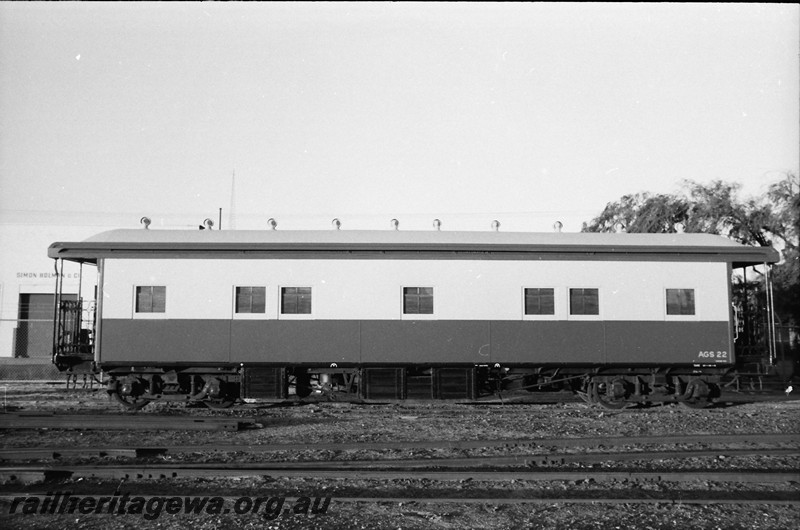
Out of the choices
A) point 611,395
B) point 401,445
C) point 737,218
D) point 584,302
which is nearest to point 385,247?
point 584,302

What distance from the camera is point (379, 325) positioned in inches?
487

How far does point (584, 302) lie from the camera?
1252 cm

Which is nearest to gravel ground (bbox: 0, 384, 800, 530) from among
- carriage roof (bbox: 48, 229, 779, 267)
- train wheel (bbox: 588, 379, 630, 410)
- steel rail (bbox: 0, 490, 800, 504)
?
steel rail (bbox: 0, 490, 800, 504)

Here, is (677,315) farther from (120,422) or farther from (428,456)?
(120,422)

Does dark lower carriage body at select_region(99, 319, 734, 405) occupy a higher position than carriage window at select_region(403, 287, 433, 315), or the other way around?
carriage window at select_region(403, 287, 433, 315)

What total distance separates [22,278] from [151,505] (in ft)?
86.6

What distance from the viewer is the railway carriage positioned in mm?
12352

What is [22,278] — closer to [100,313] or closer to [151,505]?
[100,313]

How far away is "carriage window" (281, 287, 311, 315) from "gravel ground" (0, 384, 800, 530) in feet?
7.05

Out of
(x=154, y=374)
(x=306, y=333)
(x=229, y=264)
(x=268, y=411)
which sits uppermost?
(x=229, y=264)

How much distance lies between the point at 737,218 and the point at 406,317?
20.1m

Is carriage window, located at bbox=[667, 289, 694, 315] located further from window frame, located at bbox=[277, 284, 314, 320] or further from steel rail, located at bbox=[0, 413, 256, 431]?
steel rail, located at bbox=[0, 413, 256, 431]

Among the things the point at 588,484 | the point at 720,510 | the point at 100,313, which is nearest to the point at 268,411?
the point at 100,313

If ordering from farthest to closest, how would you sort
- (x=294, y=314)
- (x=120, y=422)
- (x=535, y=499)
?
1. (x=294, y=314)
2. (x=120, y=422)
3. (x=535, y=499)
